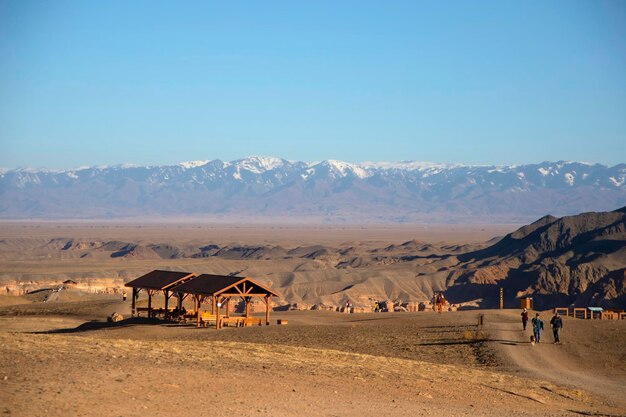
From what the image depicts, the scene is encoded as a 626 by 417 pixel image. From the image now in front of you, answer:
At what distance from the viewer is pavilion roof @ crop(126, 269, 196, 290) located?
4716cm

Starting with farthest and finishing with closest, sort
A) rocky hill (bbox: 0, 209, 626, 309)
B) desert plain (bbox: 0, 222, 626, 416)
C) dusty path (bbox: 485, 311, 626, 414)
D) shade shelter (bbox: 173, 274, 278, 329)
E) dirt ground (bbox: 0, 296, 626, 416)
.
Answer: rocky hill (bbox: 0, 209, 626, 309) → shade shelter (bbox: 173, 274, 278, 329) → dusty path (bbox: 485, 311, 626, 414) → desert plain (bbox: 0, 222, 626, 416) → dirt ground (bbox: 0, 296, 626, 416)

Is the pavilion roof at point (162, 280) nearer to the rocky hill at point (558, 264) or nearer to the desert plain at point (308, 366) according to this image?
the desert plain at point (308, 366)

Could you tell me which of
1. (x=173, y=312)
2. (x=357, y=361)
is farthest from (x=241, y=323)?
(x=357, y=361)

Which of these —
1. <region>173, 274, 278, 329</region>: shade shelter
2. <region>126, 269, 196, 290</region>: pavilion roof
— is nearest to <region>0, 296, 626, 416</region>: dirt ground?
<region>173, 274, 278, 329</region>: shade shelter

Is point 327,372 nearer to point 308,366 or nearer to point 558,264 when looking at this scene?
point 308,366

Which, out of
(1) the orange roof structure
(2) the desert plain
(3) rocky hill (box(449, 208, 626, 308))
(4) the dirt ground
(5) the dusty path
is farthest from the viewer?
(3) rocky hill (box(449, 208, 626, 308))

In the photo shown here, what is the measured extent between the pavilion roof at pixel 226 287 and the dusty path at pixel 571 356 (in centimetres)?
1077

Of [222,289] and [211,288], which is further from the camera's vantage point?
[211,288]

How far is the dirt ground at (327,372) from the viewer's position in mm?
20328

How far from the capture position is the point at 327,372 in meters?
26.0

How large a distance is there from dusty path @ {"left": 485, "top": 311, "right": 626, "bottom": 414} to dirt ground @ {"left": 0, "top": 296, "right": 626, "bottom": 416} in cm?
5

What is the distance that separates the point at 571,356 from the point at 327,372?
12.5 meters

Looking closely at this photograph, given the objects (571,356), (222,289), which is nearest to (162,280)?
(222,289)

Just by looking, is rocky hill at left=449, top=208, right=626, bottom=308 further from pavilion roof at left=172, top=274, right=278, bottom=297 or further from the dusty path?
pavilion roof at left=172, top=274, right=278, bottom=297
